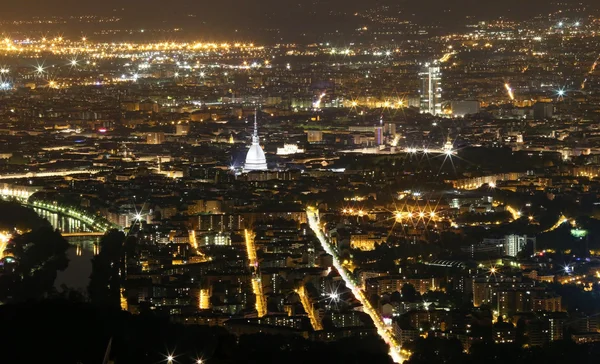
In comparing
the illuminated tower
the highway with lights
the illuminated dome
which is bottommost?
the highway with lights

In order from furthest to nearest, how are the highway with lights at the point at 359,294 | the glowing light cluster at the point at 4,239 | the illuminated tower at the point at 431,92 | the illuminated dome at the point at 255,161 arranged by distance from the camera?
1. the illuminated tower at the point at 431,92
2. the illuminated dome at the point at 255,161
3. the glowing light cluster at the point at 4,239
4. the highway with lights at the point at 359,294

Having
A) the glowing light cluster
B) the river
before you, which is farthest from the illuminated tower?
the glowing light cluster

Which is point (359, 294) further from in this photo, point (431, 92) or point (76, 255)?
point (431, 92)

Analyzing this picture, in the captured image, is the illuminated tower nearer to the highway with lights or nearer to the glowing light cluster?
the highway with lights

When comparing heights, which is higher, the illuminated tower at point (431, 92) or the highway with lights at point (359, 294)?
the illuminated tower at point (431, 92)

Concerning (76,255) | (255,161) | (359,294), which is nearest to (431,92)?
(255,161)

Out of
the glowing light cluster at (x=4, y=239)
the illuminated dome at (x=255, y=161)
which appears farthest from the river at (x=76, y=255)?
the illuminated dome at (x=255, y=161)

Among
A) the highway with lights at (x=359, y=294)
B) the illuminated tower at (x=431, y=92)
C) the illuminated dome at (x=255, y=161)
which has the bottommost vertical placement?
the highway with lights at (x=359, y=294)

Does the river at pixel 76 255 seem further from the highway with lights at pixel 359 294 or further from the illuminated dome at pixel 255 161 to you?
the illuminated dome at pixel 255 161
